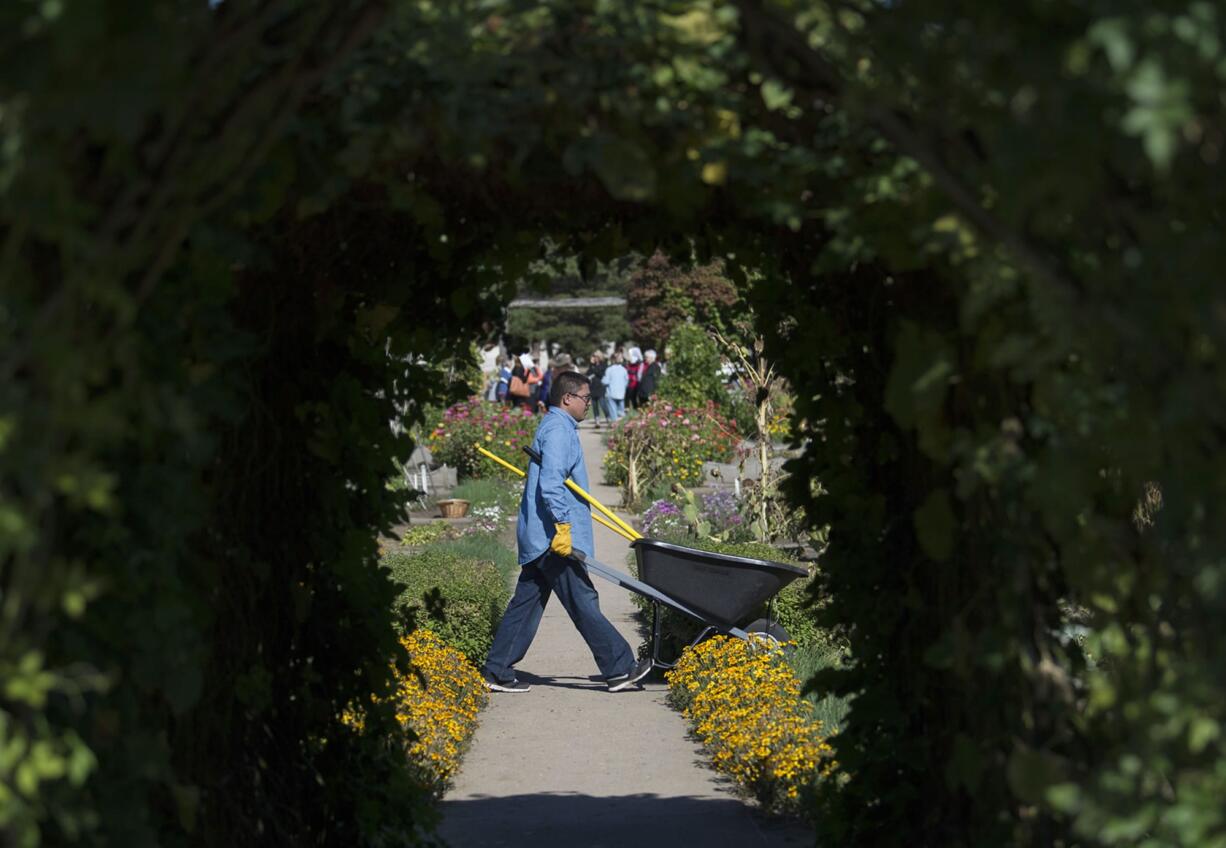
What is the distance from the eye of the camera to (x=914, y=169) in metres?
2.72

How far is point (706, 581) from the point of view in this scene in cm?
764

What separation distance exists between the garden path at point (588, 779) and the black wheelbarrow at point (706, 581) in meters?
0.58

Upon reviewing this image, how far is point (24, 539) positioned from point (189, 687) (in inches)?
33.7

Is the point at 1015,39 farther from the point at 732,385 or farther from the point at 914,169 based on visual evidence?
the point at 732,385

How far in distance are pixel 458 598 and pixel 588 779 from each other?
2.23 metres

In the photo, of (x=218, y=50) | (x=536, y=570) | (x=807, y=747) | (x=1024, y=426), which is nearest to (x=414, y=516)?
(x=536, y=570)

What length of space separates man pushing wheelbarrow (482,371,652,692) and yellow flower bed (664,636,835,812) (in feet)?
2.07

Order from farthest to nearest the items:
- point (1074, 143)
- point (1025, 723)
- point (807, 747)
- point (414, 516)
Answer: point (414, 516), point (807, 747), point (1025, 723), point (1074, 143)

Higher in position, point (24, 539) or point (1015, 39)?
point (1015, 39)

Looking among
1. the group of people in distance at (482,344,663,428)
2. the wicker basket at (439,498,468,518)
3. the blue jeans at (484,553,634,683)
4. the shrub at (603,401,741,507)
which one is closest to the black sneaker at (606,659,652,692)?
the blue jeans at (484,553,634,683)

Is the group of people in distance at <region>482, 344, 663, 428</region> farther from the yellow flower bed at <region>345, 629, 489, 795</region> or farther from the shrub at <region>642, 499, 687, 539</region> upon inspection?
the yellow flower bed at <region>345, 629, 489, 795</region>

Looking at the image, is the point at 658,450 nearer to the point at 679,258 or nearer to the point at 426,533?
the point at 426,533

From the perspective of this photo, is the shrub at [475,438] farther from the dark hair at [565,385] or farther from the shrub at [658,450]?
the dark hair at [565,385]

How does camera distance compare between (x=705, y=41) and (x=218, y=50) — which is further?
(x=705, y=41)
